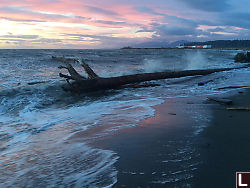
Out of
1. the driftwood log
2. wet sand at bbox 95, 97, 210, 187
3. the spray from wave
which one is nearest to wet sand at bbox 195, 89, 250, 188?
wet sand at bbox 95, 97, 210, 187

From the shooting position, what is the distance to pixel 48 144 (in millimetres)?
3645

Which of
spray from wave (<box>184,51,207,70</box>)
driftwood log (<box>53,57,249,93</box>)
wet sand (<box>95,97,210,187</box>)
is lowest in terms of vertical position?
wet sand (<box>95,97,210,187</box>)

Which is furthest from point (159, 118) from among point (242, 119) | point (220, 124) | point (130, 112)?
point (242, 119)

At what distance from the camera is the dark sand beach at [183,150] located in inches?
89.0

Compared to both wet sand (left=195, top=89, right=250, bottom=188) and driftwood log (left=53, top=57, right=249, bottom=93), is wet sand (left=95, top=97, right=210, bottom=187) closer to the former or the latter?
wet sand (left=195, top=89, right=250, bottom=188)

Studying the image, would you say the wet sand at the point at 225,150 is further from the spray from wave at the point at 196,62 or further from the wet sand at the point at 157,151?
the spray from wave at the point at 196,62

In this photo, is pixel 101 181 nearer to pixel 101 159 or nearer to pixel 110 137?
pixel 101 159

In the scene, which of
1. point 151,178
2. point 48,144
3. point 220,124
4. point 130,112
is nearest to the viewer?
point 151,178

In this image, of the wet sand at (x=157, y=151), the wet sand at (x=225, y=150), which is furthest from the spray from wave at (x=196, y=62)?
the wet sand at (x=157, y=151)

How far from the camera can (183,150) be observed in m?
2.98

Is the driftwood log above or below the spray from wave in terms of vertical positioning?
below

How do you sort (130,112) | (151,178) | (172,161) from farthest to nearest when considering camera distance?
(130,112) → (172,161) → (151,178)

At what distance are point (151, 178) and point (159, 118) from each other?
8.33ft

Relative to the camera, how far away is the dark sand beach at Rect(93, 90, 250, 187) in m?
2.26
